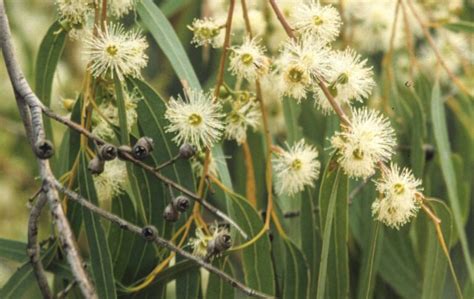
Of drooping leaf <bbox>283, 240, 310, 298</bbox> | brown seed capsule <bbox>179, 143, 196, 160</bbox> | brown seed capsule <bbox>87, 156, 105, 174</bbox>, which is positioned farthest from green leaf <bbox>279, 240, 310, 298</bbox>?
brown seed capsule <bbox>87, 156, 105, 174</bbox>

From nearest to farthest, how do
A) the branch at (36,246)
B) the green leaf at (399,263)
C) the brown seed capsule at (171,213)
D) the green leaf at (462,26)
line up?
the branch at (36,246)
the brown seed capsule at (171,213)
the green leaf at (462,26)
the green leaf at (399,263)

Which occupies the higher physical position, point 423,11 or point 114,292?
point 423,11

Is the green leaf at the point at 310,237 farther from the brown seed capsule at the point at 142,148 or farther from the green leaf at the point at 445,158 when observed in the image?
the brown seed capsule at the point at 142,148

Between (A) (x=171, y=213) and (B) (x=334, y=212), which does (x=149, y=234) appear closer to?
(A) (x=171, y=213)

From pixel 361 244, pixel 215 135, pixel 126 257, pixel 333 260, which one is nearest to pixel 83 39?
pixel 215 135

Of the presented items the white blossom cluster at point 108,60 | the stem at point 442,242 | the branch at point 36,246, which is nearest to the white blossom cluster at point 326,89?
the stem at point 442,242

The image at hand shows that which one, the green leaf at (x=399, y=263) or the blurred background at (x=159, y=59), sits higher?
the blurred background at (x=159, y=59)

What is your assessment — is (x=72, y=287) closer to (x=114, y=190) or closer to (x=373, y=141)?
(x=114, y=190)
